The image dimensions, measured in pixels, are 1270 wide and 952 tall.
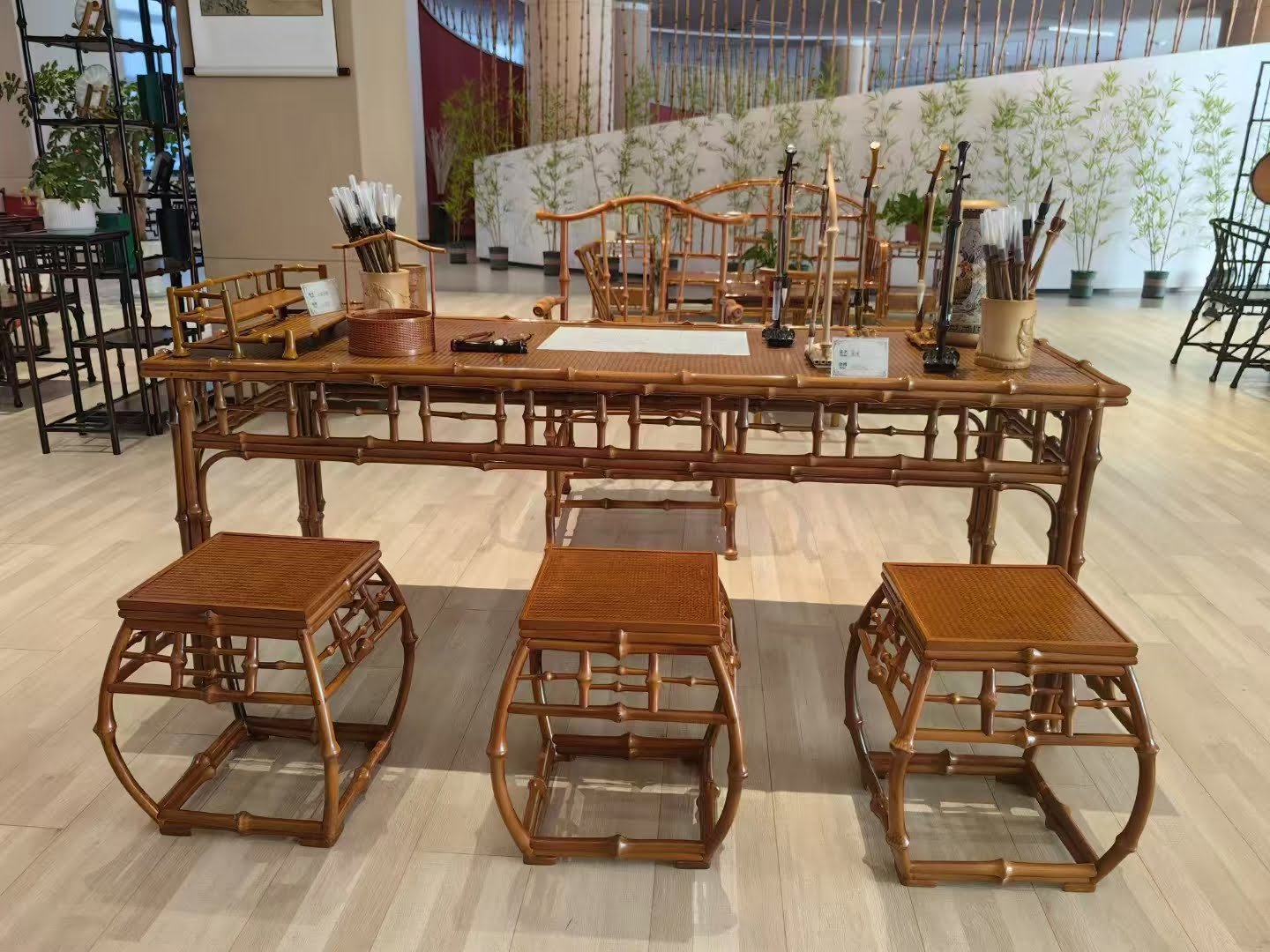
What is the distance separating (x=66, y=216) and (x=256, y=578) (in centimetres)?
305

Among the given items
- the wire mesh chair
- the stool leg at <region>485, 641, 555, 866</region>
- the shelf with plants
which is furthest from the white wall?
the stool leg at <region>485, 641, 555, 866</region>

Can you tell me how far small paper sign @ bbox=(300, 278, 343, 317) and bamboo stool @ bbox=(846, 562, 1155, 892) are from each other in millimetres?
1255

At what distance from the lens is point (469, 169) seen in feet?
32.7

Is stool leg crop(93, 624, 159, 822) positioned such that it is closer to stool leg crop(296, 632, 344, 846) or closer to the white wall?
stool leg crop(296, 632, 344, 846)

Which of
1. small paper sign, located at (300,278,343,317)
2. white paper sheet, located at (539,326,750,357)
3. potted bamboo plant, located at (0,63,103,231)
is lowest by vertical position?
white paper sheet, located at (539,326,750,357)

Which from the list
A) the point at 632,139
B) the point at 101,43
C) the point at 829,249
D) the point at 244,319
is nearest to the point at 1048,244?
the point at 829,249

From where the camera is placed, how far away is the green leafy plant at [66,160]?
3941 mm

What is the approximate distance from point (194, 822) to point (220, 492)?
201 cm

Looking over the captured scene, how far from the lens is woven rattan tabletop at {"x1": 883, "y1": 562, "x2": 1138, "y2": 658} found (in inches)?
57.2

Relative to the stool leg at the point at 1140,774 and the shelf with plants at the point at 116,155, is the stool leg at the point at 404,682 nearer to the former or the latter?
the stool leg at the point at 1140,774

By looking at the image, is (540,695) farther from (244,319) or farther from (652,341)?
(244,319)

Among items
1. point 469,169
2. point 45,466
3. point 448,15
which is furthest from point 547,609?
point 448,15

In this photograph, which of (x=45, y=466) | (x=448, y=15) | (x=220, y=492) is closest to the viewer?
(x=220, y=492)

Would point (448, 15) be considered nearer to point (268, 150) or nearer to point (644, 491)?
point (268, 150)
